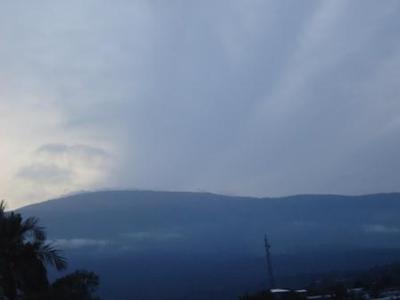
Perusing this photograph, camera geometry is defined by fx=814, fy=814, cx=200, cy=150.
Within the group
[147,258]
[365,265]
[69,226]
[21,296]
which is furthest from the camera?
[69,226]

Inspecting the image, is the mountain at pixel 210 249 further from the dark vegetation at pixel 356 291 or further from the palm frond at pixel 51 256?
the palm frond at pixel 51 256

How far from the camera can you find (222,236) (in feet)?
609

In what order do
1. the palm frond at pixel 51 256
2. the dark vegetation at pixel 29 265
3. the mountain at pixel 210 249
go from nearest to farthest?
the dark vegetation at pixel 29 265
the palm frond at pixel 51 256
the mountain at pixel 210 249

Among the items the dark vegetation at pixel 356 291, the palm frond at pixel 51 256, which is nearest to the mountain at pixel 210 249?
the dark vegetation at pixel 356 291

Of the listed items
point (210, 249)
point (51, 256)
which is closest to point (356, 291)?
point (51, 256)

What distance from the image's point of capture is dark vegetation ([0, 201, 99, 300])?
621 inches

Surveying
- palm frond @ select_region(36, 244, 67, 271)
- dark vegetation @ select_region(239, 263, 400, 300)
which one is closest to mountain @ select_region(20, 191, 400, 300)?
dark vegetation @ select_region(239, 263, 400, 300)

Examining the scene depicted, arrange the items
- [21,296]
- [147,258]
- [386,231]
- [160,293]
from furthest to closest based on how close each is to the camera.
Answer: [386,231]
[147,258]
[160,293]
[21,296]

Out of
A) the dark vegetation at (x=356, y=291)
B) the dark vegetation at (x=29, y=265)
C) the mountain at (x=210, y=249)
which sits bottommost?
the dark vegetation at (x=29, y=265)

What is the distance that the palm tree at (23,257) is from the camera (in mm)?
15844

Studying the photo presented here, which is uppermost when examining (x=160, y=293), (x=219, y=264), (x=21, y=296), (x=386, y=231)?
(x=386, y=231)

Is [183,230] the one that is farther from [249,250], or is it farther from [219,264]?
[219,264]

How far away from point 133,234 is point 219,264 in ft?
218

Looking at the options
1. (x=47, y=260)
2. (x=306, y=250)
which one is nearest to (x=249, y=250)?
(x=306, y=250)
